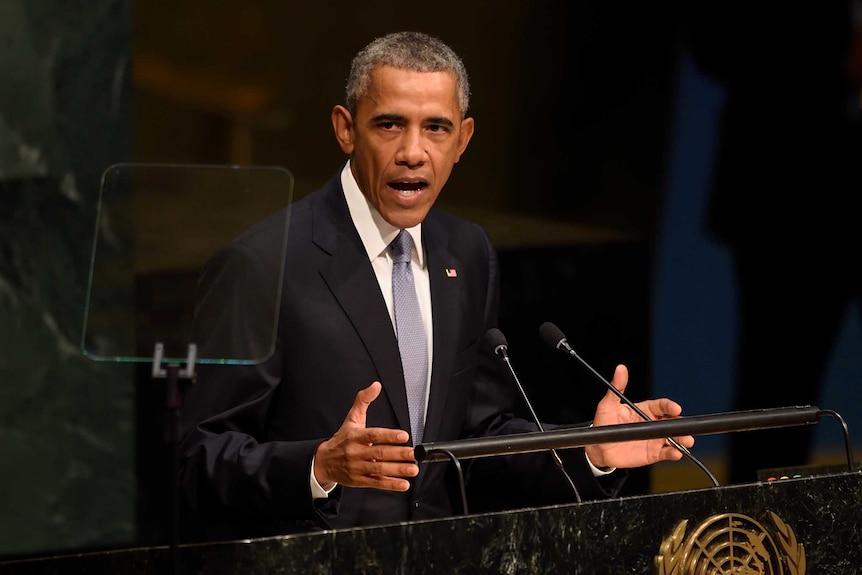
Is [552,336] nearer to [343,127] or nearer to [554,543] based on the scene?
[554,543]

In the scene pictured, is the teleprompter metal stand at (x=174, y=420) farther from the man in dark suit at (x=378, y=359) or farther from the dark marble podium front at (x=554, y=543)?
the man in dark suit at (x=378, y=359)

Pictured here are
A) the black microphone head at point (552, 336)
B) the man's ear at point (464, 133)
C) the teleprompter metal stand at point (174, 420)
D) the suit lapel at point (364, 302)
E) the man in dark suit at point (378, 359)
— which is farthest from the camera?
the man's ear at point (464, 133)

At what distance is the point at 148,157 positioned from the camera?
3.77 meters

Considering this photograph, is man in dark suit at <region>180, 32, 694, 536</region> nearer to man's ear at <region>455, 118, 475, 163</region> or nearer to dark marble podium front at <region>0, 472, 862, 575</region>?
man's ear at <region>455, 118, 475, 163</region>

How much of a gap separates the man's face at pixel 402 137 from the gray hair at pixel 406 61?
0.02 metres

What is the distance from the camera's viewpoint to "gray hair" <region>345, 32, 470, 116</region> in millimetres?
3389

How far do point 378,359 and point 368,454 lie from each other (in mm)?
763

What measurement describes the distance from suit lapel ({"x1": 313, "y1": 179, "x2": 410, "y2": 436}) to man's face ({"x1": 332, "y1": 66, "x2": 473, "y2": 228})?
0.15 m

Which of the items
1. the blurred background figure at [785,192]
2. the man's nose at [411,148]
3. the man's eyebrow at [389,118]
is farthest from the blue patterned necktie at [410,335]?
the blurred background figure at [785,192]

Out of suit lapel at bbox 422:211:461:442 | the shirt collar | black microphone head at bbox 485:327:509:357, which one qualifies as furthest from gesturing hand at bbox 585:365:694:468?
A: the shirt collar

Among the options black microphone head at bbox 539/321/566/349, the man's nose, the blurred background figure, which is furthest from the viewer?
the blurred background figure

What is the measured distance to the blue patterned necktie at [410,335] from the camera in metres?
3.31

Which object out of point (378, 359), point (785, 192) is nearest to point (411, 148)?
point (378, 359)

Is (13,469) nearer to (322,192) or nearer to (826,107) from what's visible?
(322,192)
